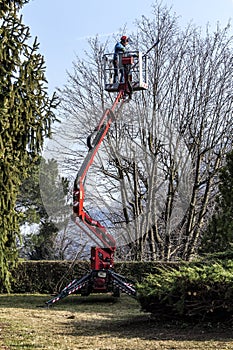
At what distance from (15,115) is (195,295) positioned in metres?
3.44

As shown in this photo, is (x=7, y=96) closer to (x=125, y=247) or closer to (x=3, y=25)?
(x=3, y=25)

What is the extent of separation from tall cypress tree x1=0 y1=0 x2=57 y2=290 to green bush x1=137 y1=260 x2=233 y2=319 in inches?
90.0

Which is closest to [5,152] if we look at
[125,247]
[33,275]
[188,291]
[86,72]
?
[188,291]

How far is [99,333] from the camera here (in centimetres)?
597

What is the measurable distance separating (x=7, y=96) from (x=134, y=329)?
3529 millimetres

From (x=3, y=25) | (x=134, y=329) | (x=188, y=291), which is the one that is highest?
(x=3, y=25)

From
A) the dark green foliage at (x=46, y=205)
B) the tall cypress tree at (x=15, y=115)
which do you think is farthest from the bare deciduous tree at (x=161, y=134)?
the tall cypress tree at (x=15, y=115)

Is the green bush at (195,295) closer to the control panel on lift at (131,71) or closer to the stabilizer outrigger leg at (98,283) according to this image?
the stabilizer outrigger leg at (98,283)

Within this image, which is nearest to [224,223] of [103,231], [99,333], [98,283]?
[103,231]

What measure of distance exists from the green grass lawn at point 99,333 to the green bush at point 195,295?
0.16 meters

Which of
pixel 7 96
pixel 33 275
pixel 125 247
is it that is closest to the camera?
pixel 7 96

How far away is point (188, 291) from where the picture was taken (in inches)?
231

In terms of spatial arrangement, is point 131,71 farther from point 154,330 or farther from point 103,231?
point 154,330

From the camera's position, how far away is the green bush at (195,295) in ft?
18.6
